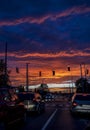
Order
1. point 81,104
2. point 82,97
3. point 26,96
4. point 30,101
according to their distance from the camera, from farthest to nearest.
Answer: point 26,96 → point 30,101 → point 82,97 → point 81,104

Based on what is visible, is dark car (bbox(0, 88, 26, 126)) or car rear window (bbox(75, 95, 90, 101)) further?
car rear window (bbox(75, 95, 90, 101))

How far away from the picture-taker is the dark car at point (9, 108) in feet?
A: 44.9

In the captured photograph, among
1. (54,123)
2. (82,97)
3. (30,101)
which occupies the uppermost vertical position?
(82,97)

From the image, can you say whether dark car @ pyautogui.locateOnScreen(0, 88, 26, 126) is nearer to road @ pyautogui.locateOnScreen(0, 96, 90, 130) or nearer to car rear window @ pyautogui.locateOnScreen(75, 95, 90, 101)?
road @ pyautogui.locateOnScreen(0, 96, 90, 130)

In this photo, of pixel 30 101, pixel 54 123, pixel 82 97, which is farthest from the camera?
pixel 30 101

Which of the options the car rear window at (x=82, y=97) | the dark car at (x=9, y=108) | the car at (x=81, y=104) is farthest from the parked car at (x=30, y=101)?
the dark car at (x=9, y=108)

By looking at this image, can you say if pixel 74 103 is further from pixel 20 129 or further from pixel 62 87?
pixel 62 87

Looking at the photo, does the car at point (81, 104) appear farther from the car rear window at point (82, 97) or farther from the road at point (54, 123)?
the road at point (54, 123)

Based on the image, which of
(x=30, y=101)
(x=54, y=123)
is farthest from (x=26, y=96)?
(x=54, y=123)

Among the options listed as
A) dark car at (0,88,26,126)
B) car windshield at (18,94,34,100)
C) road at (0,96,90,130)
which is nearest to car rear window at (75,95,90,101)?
road at (0,96,90,130)

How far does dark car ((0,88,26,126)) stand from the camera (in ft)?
44.9

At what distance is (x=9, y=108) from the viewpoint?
47.8 ft

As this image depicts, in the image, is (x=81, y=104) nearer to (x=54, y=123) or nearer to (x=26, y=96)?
(x=26, y=96)

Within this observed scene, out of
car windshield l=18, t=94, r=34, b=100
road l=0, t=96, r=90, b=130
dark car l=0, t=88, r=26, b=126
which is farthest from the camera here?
car windshield l=18, t=94, r=34, b=100
